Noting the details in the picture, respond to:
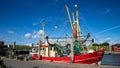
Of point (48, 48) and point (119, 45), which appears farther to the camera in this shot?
point (119, 45)

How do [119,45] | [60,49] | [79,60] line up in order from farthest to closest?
1. [119,45]
2. [60,49]
3. [79,60]

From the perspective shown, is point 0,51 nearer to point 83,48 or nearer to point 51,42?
point 51,42

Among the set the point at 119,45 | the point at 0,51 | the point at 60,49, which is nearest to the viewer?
the point at 60,49

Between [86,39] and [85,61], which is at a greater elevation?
[86,39]

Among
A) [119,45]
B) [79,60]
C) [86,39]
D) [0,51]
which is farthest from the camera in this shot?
[119,45]

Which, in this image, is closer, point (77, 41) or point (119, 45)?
point (77, 41)

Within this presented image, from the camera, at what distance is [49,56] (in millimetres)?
31719

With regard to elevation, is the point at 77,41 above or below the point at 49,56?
above

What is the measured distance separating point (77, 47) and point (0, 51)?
4047 cm

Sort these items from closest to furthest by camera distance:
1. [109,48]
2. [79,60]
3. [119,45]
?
[79,60], [119,45], [109,48]

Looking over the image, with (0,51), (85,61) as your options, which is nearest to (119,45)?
(0,51)

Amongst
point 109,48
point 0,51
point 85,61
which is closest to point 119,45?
point 109,48

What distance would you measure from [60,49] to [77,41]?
3.88 m

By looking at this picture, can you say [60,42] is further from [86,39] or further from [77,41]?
[86,39]
